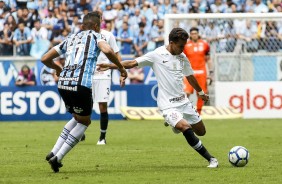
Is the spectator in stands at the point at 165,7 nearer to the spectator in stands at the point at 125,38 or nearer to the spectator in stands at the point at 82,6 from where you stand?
the spectator in stands at the point at 125,38

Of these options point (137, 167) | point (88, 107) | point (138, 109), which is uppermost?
point (88, 107)

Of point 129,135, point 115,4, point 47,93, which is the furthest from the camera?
point 115,4

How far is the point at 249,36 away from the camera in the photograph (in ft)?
87.6

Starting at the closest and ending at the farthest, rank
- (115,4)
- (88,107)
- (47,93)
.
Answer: (88,107) → (47,93) → (115,4)

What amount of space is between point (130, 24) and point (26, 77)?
5557mm

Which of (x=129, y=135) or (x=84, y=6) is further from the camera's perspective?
(x=84, y=6)

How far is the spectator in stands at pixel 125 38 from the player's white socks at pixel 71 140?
16.6m

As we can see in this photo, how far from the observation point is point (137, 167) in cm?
1281

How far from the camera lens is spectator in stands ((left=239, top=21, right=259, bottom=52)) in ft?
86.7

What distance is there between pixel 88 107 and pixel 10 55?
16.9 m

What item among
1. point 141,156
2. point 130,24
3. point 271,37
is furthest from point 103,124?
point 130,24

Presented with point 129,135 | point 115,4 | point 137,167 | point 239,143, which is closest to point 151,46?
point 115,4

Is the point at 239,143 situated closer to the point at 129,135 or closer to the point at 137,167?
the point at 129,135

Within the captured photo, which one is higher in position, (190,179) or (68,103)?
(68,103)
